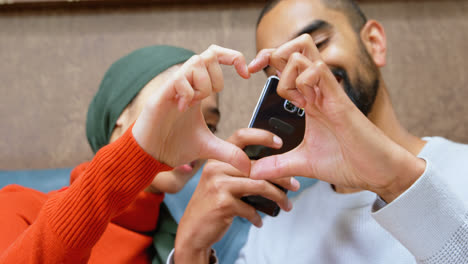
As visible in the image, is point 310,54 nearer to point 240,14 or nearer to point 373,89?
point 373,89

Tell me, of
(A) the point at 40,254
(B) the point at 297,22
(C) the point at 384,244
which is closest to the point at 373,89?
(B) the point at 297,22

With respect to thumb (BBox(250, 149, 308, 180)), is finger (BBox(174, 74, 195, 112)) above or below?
above

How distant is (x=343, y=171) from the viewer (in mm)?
444

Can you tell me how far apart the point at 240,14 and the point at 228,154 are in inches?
32.9

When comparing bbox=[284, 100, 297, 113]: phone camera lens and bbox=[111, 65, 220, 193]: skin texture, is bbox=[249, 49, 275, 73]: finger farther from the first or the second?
bbox=[111, 65, 220, 193]: skin texture

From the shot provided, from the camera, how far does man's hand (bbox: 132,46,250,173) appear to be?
0.40 metres

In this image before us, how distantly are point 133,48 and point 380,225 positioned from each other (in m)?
0.97

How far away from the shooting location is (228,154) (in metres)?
0.47

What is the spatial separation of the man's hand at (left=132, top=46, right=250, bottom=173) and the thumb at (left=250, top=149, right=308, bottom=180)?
2 cm

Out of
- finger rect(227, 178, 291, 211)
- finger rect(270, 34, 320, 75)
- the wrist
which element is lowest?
finger rect(227, 178, 291, 211)

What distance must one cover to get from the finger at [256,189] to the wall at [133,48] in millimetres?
561

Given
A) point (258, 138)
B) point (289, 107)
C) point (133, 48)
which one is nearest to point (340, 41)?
point (289, 107)

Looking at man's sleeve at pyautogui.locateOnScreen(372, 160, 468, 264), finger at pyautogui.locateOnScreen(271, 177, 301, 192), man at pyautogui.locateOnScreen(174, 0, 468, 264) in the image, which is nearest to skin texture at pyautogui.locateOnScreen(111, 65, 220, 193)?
man at pyautogui.locateOnScreen(174, 0, 468, 264)

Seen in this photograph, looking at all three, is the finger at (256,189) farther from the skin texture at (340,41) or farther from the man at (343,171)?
the skin texture at (340,41)
